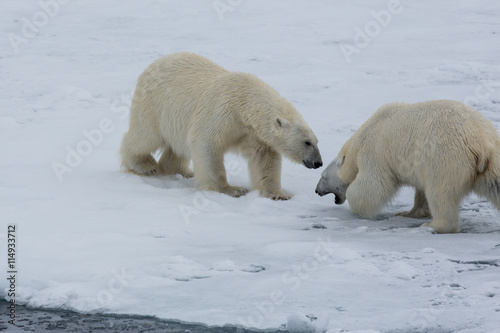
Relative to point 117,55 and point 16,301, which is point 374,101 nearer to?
point 117,55

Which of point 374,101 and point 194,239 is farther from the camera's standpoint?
point 374,101

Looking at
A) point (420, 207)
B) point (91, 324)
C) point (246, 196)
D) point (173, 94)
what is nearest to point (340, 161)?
point (420, 207)

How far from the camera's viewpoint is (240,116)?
20.4 ft

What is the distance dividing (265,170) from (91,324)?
2944 mm

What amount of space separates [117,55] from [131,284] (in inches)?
292

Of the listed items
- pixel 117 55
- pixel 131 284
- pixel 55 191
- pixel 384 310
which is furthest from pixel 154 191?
pixel 117 55

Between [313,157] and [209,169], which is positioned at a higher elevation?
[313,157]

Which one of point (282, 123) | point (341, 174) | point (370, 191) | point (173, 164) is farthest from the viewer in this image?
point (173, 164)

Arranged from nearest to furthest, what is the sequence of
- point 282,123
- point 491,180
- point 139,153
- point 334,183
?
1. point 491,180
2. point 334,183
3. point 282,123
4. point 139,153

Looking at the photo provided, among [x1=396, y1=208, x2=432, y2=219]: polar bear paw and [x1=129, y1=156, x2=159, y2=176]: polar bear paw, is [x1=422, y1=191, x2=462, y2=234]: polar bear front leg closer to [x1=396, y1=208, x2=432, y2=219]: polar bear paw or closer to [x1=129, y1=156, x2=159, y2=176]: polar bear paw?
[x1=396, y1=208, x2=432, y2=219]: polar bear paw

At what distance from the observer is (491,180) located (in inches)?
190

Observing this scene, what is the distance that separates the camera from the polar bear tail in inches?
190

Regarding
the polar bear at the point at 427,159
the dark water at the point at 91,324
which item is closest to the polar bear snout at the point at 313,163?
the polar bear at the point at 427,159

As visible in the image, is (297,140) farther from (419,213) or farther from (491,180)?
(491,180)
